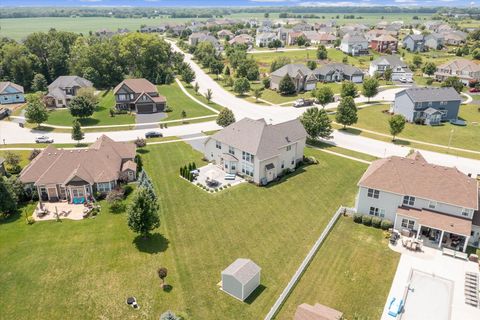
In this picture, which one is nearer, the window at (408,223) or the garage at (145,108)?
the window at (408,223)

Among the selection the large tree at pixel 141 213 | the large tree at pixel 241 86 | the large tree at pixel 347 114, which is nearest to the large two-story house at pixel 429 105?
the large tree at pixel 347 114

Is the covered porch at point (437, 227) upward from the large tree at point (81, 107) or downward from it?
downward

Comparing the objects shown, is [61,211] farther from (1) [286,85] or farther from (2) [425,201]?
(1) [286,85]

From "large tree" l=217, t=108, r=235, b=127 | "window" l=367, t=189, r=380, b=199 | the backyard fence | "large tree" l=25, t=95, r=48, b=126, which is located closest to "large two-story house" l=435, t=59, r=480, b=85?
"large tree" l=217, t=108, r=235, b=127

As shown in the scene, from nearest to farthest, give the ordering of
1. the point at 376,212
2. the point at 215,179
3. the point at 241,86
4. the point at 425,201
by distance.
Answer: the point at 425,201, the point at 376,212, the point at 215,179, the point at 241,86

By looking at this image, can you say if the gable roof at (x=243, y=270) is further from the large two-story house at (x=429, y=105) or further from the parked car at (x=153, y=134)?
the large two-story house at (x=429, y=105)

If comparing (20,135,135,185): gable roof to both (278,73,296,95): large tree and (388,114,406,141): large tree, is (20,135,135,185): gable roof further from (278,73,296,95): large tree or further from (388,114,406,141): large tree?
(278,73,296,95): large tree

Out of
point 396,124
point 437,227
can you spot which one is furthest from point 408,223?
point 396,124
